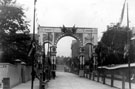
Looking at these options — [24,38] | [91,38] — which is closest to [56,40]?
[91,38]

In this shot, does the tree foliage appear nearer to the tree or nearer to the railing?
the railing

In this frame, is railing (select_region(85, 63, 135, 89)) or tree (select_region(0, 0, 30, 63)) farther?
tree (select_region(0, 0, 30, 63))

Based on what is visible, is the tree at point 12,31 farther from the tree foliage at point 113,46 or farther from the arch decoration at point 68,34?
the arch decoration at point 68,34

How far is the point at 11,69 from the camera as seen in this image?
25.5m

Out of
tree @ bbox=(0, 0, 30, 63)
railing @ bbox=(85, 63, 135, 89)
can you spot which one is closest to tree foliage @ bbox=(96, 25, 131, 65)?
railing @ bbox=(85, 63, 135, 89)

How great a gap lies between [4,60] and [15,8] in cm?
550

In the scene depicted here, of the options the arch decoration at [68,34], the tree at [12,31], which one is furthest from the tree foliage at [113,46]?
the tree at [12,31]

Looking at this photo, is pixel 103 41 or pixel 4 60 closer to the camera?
pixel 4 60

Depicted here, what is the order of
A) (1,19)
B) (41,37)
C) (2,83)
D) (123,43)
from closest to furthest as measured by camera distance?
(2,83) < (1,19) < (123,43) < (41,37)

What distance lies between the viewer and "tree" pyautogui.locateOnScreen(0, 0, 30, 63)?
30.7 meters

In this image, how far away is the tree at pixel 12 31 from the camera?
3073 centimetres

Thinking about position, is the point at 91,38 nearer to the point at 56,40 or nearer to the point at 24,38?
the point at 56,40

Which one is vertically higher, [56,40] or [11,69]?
[56,40]

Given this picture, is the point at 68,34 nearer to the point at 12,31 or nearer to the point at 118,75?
the point at 118,75
